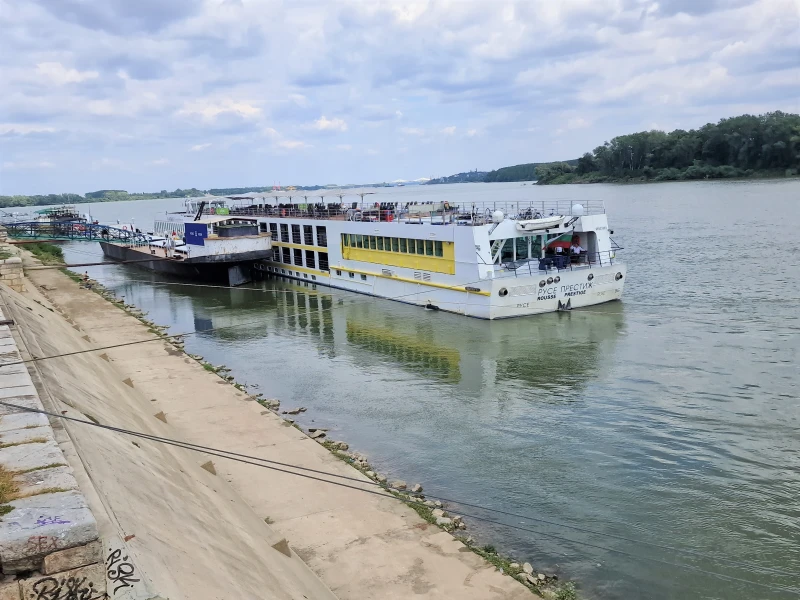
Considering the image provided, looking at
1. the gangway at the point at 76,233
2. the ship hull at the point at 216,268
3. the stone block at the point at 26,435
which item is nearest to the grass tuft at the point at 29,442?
the stone block at the point at 26,435

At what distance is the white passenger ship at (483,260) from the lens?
77.4 ft

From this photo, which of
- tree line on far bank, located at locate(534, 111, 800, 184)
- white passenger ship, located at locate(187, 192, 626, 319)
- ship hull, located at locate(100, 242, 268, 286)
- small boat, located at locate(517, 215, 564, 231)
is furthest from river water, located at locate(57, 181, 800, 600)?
tree line on far bank, located at locate(534, 111, 800, 184)

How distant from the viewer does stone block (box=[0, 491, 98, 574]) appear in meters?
4.39

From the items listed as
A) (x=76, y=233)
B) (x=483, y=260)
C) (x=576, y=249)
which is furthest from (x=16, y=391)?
(x=76, y=233)

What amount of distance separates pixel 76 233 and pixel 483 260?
43376 millimetres

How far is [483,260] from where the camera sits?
77.1 ft

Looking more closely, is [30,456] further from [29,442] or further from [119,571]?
[119,571]

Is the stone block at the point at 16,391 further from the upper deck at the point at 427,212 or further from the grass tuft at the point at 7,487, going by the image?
the upper deck at the point at 427,212

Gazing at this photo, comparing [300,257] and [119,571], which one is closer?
[119,571]

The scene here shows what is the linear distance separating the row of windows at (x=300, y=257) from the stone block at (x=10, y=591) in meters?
30.7

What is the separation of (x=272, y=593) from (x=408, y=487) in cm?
495

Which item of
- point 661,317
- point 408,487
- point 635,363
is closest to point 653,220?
point 661,317

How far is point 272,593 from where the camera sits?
Result: 624cm

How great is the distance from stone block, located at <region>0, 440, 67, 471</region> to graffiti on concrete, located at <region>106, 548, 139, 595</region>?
5.00 ft
